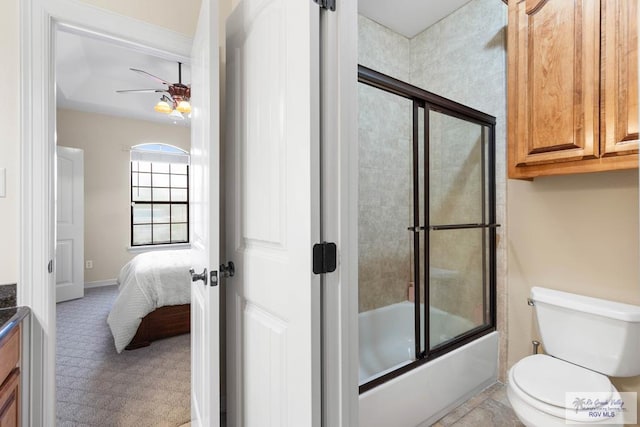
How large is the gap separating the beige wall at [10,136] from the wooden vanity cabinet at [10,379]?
0.29m

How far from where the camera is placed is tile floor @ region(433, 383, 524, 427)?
179cm

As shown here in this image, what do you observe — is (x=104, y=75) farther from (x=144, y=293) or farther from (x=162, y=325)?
(x=162, y=325)

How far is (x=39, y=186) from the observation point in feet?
4.14

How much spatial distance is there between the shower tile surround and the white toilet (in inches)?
19.0

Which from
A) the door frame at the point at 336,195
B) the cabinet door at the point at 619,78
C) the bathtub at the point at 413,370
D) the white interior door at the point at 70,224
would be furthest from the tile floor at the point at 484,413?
the white interior door at the point at 70,224

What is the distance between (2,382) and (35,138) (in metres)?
0.92

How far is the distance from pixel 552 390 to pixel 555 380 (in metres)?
0.12

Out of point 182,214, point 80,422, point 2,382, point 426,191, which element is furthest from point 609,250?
point 182,214

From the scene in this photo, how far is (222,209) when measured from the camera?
1570mm

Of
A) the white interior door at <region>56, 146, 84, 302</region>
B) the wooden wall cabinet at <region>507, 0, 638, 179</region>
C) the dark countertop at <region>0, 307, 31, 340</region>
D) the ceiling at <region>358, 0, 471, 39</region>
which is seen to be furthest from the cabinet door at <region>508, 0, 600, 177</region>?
the white interior door at <region>56, 146, 84, 302</region>

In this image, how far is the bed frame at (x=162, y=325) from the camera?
268 centimetres

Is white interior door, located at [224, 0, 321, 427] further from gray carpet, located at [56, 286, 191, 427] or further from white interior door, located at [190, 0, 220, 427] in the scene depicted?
gray carpet, located at [56, 286, 191, 427]

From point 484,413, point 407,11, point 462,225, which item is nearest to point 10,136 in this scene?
point 462,225

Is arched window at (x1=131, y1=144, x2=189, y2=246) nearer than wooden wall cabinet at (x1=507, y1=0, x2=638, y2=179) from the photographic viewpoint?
No
